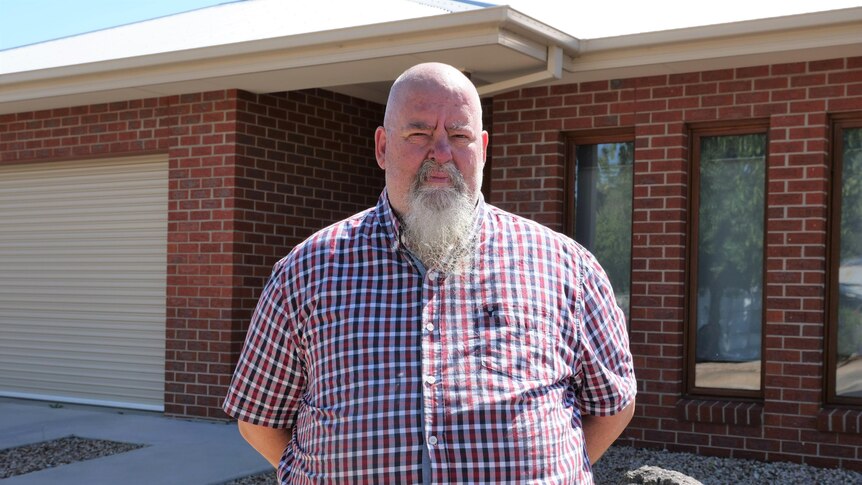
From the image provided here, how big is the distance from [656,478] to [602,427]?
265 cm

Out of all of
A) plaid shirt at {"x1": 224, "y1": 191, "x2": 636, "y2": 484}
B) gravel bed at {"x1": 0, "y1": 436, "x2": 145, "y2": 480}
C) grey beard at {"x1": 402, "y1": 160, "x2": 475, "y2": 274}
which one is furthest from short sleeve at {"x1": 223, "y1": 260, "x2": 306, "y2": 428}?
gravel bed at {"x1": 0, "y1": 436, "x2": 145, "y2": 480}

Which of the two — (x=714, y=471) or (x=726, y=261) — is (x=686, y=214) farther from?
(x=714, y=471)

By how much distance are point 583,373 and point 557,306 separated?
0.18 m

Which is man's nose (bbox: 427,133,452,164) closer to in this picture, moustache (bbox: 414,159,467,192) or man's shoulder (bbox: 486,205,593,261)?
moustache (bbox: 414,159,467,192)

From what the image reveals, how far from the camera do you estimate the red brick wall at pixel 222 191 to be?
8.81 metres

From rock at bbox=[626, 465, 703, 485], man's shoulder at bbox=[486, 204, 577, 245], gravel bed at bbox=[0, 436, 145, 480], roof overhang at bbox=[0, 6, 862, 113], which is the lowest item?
gravel bed at bbox=[0, 436, 145, 480]

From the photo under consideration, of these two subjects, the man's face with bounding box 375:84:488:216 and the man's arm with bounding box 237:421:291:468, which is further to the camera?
the man's arm with bounding box 237:421:291:468

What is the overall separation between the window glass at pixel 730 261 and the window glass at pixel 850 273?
1.76 feet

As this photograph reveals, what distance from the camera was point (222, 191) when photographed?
882 cm

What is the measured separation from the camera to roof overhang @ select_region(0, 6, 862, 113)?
6.52 meters

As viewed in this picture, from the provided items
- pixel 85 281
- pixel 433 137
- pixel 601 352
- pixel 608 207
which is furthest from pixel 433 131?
pixel 85 281

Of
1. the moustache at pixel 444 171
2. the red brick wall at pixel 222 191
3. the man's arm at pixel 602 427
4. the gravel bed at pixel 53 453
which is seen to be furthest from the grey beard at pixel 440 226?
the red brick wall at pixel 222 191

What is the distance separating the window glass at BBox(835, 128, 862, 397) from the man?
17.8 ft

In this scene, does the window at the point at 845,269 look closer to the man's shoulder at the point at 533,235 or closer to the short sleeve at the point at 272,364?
the man's shoulder at the point at 533,235
